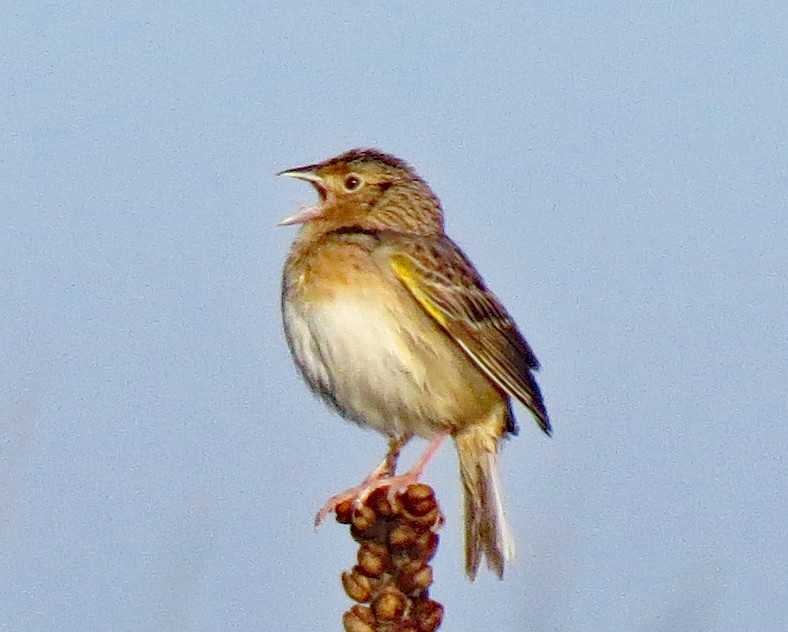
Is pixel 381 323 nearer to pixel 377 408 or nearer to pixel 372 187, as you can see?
pixel 377 408

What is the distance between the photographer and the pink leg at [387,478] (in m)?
4.27

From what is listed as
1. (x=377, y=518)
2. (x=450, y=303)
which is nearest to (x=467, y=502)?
(x=450, y=303)

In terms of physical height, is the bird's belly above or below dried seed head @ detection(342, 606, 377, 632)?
above

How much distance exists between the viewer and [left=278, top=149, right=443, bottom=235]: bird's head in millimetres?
5887

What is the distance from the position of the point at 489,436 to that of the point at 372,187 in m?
1.19

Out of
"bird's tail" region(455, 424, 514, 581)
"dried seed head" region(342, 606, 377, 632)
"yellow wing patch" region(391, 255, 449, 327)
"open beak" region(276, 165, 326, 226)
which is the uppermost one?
"open beak" region(276, 165, 326, 226)

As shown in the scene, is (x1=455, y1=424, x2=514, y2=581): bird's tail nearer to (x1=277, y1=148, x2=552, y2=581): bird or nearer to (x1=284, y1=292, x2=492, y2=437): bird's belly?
(x1=277, y1=148, x2=552, y2=581): bird

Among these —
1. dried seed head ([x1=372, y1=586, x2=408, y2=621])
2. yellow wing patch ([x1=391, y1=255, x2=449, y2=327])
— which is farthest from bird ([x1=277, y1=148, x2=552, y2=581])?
dried seed head ([x1=372, y1=586, x2=408, y2=621])

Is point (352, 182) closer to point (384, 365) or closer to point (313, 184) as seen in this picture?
point (313, 184)

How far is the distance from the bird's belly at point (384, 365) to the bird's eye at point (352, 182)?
2.65ft

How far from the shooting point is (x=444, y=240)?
6.17 m

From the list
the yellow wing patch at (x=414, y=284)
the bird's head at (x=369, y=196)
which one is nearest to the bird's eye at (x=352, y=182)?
the bird's head at (x=369, y=196)

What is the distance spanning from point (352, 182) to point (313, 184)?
0.16 meters

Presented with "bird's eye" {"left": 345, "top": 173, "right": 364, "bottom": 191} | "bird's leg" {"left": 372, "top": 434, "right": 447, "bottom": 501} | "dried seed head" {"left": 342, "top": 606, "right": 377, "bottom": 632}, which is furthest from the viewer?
"bird's eye" {"left": 345, "top": 173, "right": 364, "bottom": 191}
